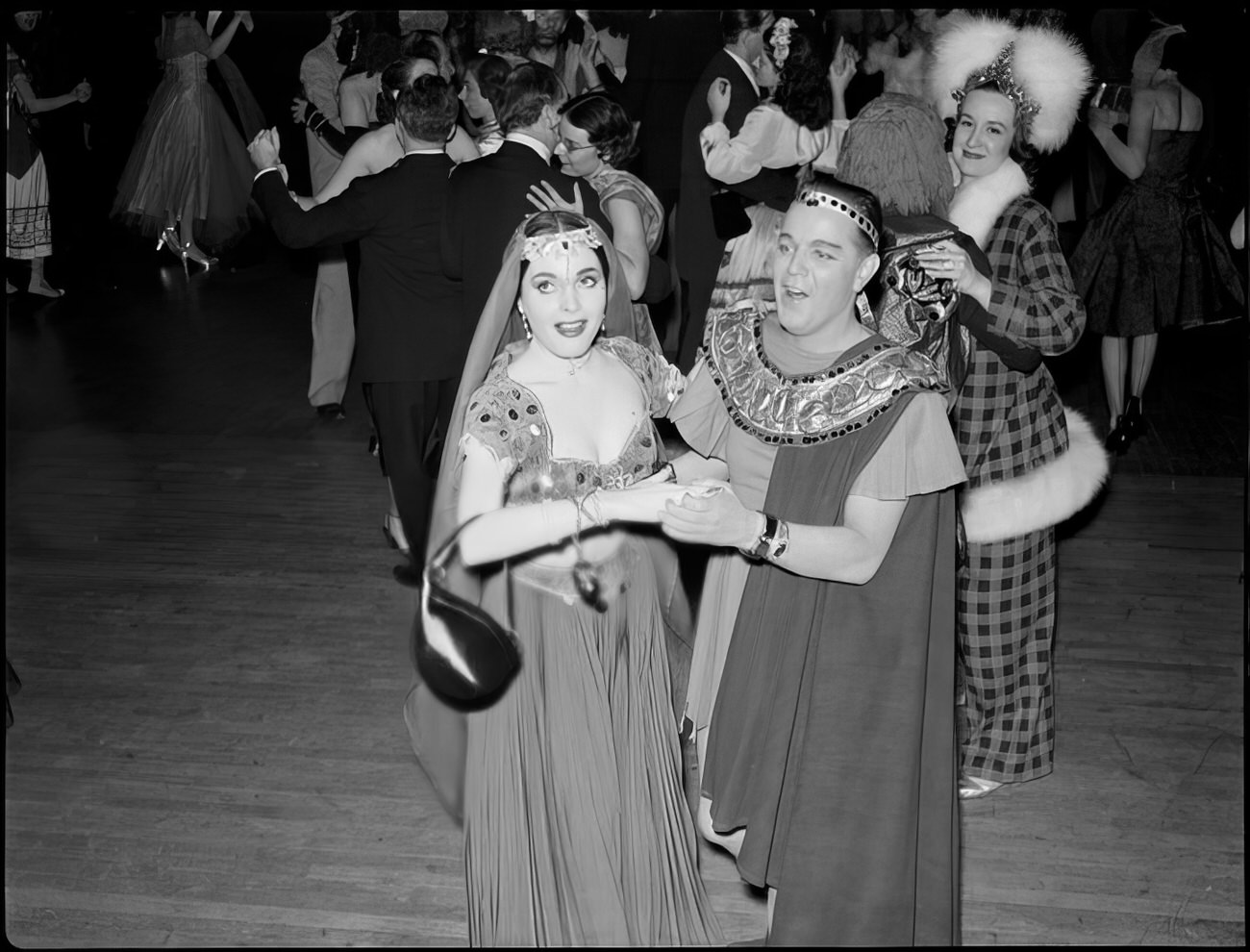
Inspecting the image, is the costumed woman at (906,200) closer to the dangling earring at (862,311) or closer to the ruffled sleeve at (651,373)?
the dangling earring at (862,311)

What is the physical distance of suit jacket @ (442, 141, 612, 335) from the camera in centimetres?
377

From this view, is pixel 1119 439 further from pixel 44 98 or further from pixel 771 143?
pixel 44 98

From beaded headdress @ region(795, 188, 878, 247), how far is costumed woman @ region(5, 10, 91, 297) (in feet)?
25.1

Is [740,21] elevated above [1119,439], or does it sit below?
above

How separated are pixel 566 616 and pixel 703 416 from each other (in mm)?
466

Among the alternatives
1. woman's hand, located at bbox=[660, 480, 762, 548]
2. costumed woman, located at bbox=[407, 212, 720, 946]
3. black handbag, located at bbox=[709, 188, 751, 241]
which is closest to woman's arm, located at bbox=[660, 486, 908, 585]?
woman's hand, located at bbox=[660, 480, 762, 548]

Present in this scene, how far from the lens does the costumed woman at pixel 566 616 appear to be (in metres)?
2.51

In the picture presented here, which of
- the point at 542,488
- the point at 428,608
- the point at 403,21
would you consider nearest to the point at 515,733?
the point at 428,608

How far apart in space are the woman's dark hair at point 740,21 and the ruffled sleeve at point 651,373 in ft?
9.75

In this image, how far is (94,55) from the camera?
1012 centimetres

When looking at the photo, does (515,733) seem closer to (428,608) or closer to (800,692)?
(428,608)

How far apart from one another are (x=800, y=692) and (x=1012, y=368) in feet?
4.34

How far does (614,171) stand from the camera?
4.03 meters

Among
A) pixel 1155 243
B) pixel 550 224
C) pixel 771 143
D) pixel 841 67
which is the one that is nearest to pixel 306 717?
pixel 550 224
